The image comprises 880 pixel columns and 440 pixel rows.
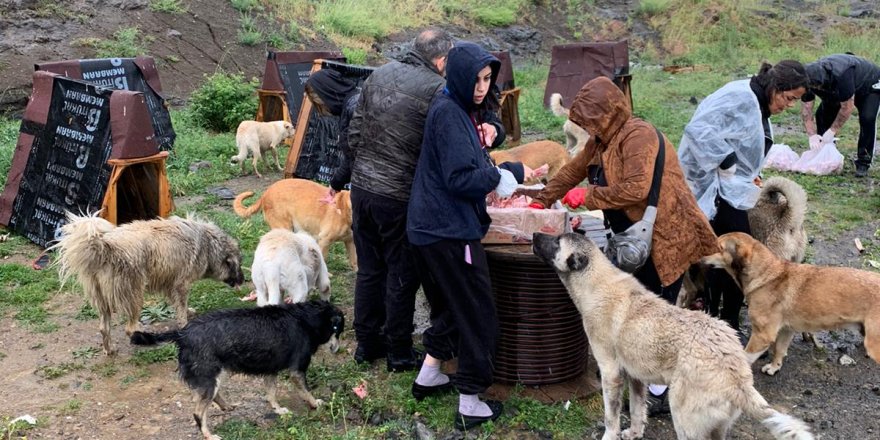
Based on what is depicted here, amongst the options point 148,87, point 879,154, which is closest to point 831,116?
point 879,154

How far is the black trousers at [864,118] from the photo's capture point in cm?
1041

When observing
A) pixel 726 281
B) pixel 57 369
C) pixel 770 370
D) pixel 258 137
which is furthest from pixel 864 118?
pixel 57 369

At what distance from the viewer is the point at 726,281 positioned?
5434 millimetres

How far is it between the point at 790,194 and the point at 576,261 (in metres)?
2.50

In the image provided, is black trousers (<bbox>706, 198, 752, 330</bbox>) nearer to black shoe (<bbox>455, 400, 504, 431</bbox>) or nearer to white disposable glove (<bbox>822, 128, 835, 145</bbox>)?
black shoe (<bbox>455, 400, 504, 431</bbox>)

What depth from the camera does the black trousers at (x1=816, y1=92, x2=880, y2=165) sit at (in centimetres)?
1041

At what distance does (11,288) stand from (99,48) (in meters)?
8.85

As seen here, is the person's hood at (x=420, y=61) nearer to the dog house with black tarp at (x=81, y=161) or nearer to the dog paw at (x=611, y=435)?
the dog paw at (x=611, y=435)

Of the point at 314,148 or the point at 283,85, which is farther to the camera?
the point at 283,85

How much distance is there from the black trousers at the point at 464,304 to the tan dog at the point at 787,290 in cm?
172

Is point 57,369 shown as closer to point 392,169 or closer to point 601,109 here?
point 392,169

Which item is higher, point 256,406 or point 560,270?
point 560,270

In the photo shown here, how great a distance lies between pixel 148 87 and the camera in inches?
437

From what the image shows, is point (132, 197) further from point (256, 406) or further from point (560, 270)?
point (560, 270)
